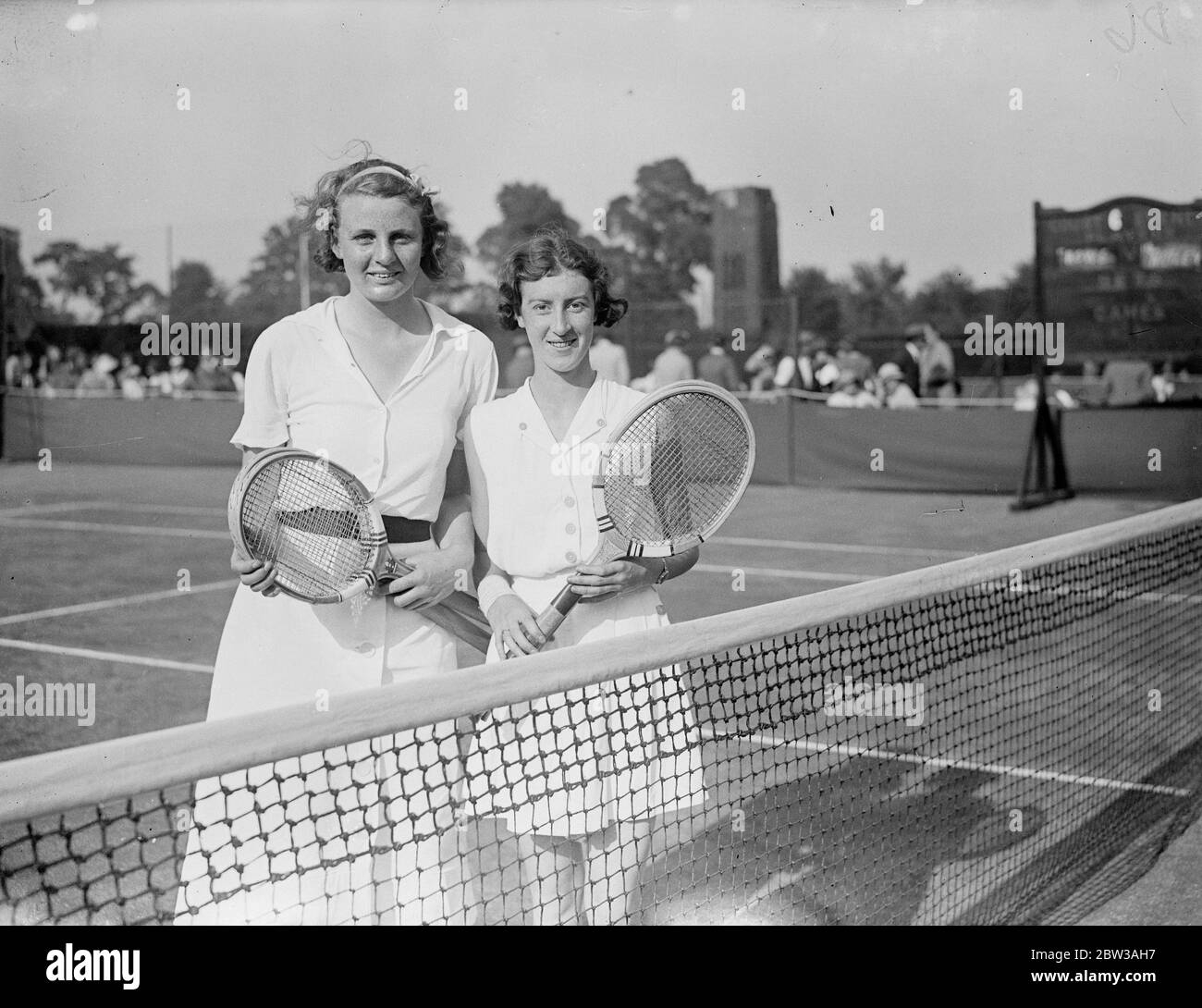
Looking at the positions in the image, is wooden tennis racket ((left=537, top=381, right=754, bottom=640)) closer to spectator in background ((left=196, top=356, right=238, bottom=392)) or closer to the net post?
the net post

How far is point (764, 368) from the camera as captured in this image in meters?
15.0

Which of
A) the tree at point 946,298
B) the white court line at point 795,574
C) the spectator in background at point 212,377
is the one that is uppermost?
the tree at point 946,298

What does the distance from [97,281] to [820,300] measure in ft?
85.3

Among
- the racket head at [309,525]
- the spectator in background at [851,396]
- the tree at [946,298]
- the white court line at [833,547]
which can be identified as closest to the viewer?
the racket head at [309,525]

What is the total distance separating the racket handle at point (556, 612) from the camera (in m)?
2.45

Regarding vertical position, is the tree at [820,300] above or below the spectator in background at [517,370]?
above

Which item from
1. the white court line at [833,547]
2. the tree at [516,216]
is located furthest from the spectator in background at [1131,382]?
the tree at [516,216]

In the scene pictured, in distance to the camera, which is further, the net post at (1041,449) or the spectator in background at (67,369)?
the spectator in background at (67,369)

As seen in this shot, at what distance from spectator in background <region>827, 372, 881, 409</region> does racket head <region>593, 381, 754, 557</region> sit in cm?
1043

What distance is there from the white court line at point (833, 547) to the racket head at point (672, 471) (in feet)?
21.5

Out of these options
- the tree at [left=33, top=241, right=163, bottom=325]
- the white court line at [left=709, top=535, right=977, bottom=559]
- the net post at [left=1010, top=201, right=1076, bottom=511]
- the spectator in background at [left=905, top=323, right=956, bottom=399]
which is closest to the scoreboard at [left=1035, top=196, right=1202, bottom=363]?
the net post at [left=1010, top=201, right=1076, bottom=511]

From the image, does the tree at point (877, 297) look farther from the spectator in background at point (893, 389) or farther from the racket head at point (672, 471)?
the racket head at point (672, 471)

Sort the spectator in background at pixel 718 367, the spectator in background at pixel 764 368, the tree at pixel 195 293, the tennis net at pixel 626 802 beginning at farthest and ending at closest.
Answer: the spectator in background at pixel 764 368
the tree at pixel 195 293
the spectator in background at pixel 718 367
the tennis net at pixel 626 802
